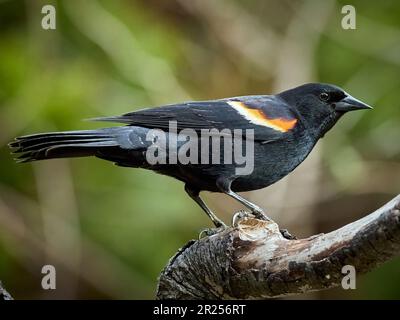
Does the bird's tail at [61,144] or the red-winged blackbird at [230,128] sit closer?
the bird's tail at [61,144]

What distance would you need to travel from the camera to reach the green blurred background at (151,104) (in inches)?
264

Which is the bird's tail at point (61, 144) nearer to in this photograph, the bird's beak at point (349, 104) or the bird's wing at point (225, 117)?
the bird's wing at point (225, 117)

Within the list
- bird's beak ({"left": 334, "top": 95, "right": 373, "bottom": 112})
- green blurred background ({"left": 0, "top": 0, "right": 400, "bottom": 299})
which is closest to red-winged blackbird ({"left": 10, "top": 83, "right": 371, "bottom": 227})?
bird's beak ({"left": 334, "top": 95, "right": 373, "bottom": 112})

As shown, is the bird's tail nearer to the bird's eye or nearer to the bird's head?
the bird's head

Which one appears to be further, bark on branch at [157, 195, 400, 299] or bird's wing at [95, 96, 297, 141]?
bird's wing at [95, 96, 297, 141]

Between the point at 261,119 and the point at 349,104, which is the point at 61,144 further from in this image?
the point at 349,104

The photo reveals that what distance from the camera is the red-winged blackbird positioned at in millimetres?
4637

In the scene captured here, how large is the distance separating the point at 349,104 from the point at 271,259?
2.02m

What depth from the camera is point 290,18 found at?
317 inches

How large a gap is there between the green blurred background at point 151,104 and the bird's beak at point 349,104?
69.0 inches

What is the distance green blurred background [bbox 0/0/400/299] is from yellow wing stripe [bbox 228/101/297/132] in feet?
5.80

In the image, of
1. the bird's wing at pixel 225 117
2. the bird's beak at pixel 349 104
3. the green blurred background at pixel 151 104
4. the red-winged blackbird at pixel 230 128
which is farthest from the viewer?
the green blurred background at pixel 151 104

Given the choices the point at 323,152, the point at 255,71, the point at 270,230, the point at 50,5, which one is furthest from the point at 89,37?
the point at 270,230

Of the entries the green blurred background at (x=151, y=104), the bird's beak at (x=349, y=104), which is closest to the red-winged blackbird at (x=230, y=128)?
the bird's beak at (x=349, y=104)
